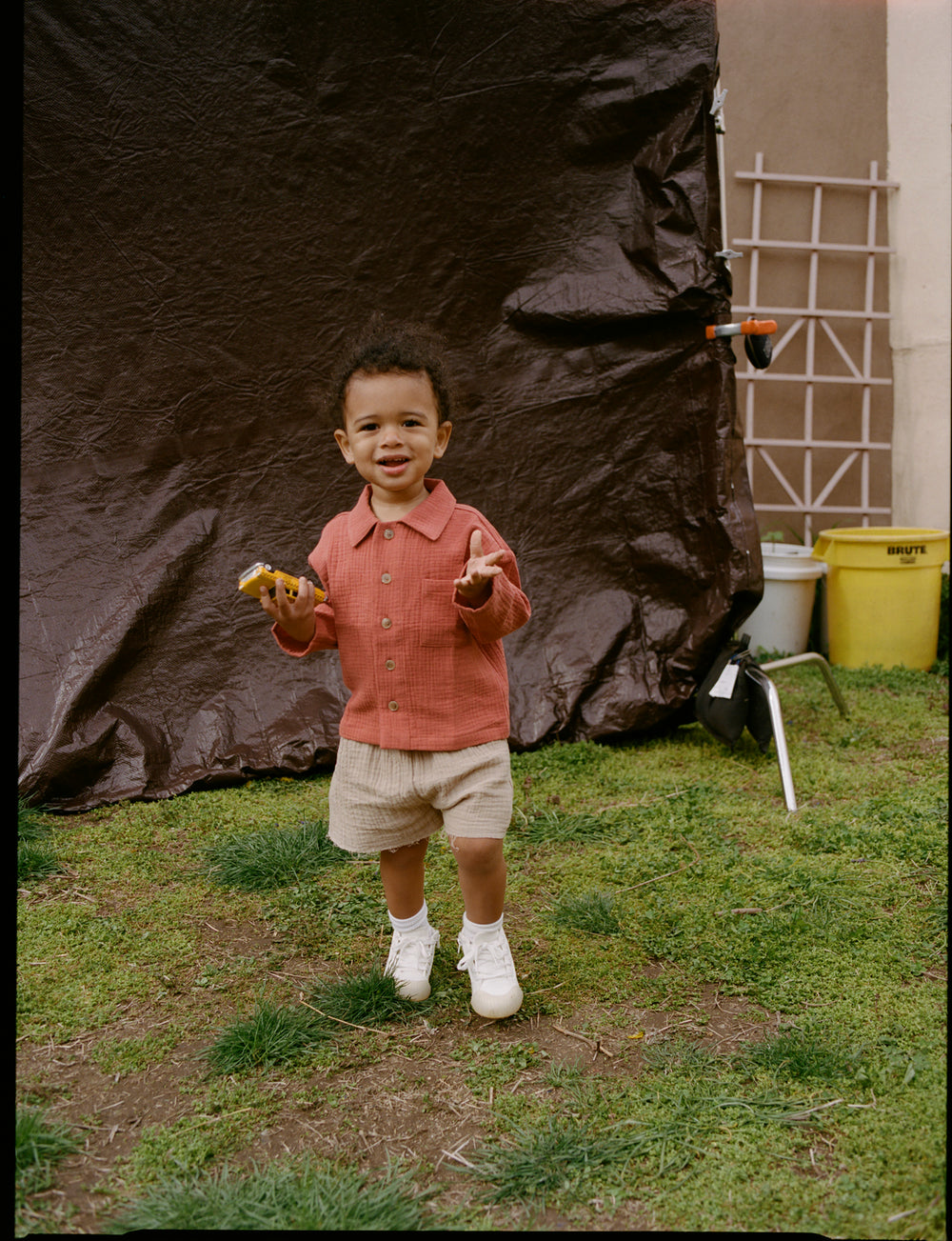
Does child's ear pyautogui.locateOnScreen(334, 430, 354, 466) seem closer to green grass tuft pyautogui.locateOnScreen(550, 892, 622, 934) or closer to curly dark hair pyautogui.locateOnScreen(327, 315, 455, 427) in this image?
curly dark hair pyautogui.locateOnScreen(327, 315, 455, 427)

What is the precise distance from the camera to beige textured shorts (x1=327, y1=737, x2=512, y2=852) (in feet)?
5.65

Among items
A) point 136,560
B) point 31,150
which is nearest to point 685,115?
point 31,150

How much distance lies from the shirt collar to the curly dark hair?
0.16 meters

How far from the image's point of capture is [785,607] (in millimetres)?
4461

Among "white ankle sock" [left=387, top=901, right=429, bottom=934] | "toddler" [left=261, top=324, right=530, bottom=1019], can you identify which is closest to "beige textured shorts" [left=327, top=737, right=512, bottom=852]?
"toddler" [left=261, top=324, right=530, bottom=1019]

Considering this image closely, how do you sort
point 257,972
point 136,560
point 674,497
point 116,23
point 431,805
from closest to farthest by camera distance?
point 431,805, point 257,972, point 116,23, point 136,560, point 674,497

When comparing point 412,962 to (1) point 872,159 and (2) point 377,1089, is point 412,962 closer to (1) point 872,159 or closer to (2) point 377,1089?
(2) point 377,1089

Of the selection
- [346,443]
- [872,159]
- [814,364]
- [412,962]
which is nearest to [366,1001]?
[412,962]

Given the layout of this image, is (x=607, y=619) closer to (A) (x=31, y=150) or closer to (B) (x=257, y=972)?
(B) (x=257, y=972)

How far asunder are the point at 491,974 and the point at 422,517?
2.72ft

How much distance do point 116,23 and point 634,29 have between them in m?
1.54

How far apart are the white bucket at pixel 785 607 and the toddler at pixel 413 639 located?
2.94m

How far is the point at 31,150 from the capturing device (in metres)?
2.87

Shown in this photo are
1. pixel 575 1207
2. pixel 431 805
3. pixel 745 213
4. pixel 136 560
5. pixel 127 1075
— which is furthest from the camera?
pixel 745 213
